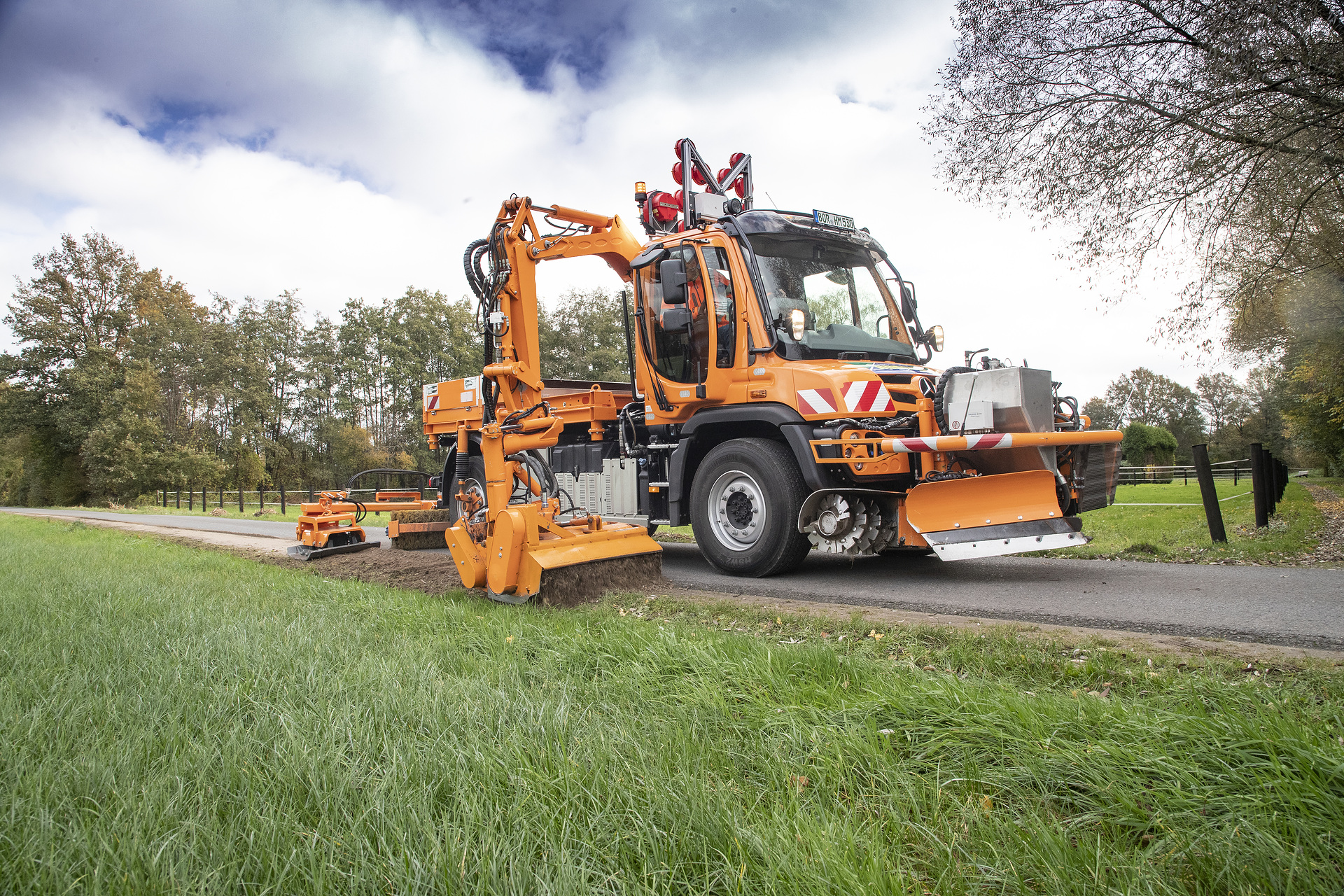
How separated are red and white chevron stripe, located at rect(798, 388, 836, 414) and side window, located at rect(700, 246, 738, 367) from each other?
92 centimetres

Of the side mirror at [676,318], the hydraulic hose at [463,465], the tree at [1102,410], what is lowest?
the hydraulic hose at [463,465]

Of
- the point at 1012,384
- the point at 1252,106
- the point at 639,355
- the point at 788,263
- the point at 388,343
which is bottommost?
the point at 1012,384

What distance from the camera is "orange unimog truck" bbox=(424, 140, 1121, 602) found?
6043 mm

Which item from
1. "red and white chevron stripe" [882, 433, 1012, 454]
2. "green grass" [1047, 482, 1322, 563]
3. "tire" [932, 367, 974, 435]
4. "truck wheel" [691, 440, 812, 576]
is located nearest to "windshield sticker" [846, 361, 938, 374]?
"tire" [932, 367, 974, 435]

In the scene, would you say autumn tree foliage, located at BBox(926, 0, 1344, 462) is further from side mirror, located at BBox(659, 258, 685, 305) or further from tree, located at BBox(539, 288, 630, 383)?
tree, located at BBox(539, 288, 630, 383)

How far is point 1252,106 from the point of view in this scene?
8562 millimetres

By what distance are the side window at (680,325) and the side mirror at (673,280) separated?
0.10m

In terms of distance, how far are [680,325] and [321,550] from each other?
5.45 metres

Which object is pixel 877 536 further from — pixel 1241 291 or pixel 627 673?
pixel 1241 291

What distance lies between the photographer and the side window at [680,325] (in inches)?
288

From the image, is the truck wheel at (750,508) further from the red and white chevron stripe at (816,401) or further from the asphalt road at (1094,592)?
the red and white chevron stripe at (816,401)

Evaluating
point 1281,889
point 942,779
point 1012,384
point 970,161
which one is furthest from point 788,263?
point 1281,889

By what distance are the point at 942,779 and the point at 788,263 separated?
5819 millimetres

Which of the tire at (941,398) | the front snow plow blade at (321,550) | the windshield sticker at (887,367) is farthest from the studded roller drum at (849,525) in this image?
the front snow plow blade at (321,550)
